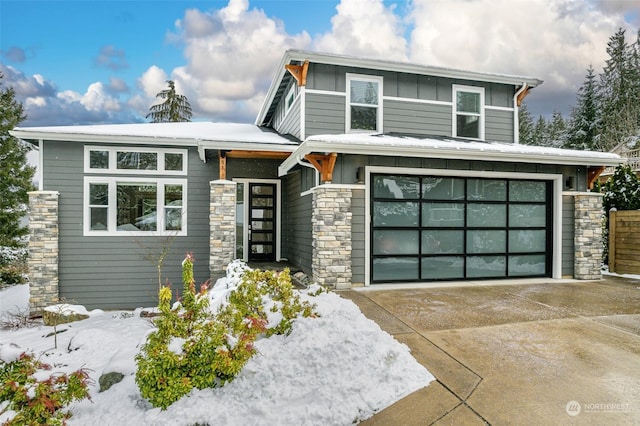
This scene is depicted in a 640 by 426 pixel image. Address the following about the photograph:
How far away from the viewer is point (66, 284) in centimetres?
840

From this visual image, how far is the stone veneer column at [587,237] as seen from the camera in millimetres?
7516

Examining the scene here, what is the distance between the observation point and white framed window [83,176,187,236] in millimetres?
8492

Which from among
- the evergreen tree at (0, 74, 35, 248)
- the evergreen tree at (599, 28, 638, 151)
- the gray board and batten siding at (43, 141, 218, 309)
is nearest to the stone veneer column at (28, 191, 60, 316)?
the gray board and batten siding at (43, 141, 218, 309)

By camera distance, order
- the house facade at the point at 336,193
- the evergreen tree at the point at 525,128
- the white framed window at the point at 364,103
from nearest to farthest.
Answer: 1. the house facade at the point at 336,193
2. the white framed window at the point at 364,103
3. the evergreen tree at the point at 525,128

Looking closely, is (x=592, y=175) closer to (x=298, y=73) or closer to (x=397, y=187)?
(x=397, y=187)

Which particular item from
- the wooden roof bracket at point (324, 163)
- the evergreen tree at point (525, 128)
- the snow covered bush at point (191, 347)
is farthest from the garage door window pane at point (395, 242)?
the evergreen tree at point (525, 128)

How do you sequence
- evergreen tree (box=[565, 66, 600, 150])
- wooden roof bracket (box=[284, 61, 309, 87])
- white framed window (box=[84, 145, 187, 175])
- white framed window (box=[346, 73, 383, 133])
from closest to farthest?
wooden roof bracket (box=[284, 61, 309, 87]), white framed window (box=[84, 145, 187, 175]), white framed window (box=[346, 73, 383, 133]), evergreen tree (box=[565, 66, 600, 150])

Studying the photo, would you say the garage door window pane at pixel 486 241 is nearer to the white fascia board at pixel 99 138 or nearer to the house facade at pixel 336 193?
the house facade at pixel 336 193

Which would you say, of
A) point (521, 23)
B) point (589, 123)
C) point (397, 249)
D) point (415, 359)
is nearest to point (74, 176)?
point (397, 249)

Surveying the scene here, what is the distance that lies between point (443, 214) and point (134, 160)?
7.37m

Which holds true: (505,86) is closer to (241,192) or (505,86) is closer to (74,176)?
(241,192)

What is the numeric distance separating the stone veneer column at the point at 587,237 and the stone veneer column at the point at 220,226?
24.6 ft

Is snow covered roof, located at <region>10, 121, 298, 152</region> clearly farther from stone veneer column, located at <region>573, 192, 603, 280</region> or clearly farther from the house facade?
stone veneer column, located at <region>573, 192, 603, 280</region>

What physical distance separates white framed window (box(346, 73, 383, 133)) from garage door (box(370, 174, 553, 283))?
97.5 inches
